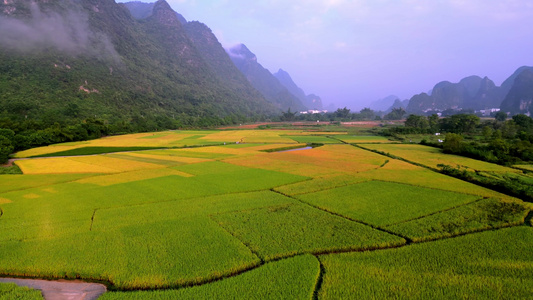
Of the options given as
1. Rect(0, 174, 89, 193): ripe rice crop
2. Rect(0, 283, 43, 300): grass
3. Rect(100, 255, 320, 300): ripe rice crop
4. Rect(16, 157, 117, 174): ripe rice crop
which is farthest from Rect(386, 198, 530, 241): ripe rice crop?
Rect(16, 157, 117, 174): ripe rice crop

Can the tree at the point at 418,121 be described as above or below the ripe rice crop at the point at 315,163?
above

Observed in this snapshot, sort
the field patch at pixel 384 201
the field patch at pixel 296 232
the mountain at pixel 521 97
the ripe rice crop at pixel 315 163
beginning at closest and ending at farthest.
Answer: the field patch at pixel 296 232 < the field patch at pixel 384 201 < the ripe rice crop at pixel 315 163 < the mountain at pixel 521 97

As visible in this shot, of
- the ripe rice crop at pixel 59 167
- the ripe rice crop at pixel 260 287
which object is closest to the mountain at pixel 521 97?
the ripe rice crop at pixel 260 287

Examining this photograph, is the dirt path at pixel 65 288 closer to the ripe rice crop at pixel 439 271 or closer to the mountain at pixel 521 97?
the ripe rice crop at pixel 439 271

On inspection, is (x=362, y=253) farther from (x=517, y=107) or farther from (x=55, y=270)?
(x=517, y=107)

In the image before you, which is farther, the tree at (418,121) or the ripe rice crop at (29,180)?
the tree at (418,121)

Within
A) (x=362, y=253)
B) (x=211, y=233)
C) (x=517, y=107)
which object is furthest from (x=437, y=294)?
(x=517, y=107)

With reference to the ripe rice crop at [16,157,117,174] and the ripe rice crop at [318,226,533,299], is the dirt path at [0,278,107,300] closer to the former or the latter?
the ripe rice crop at [318,226,533,299]
